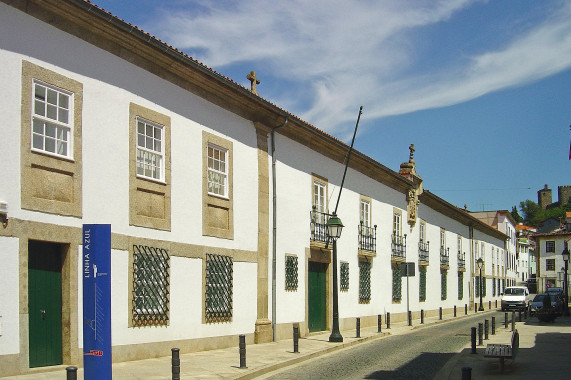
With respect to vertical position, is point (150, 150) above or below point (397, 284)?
above

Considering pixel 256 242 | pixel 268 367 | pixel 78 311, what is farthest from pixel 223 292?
pixel 78 311

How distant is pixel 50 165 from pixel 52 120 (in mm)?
855

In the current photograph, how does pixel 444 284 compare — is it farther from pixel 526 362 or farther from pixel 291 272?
pixel 526 362

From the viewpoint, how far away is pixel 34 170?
12.5m

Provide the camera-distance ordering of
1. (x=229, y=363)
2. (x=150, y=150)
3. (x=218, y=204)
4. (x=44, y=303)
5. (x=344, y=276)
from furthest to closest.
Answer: (x=344, y=276) < (x=218, y=204) < (x=150, y=150) < (x=229, y=363) < (x=44, y=303)

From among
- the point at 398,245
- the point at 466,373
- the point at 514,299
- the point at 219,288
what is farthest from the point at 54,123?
the point at 514,299

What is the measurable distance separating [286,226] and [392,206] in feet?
39.3

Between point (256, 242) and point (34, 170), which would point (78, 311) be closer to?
point (34, 170)

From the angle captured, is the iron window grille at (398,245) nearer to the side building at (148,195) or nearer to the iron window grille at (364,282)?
the iron window grille at (364,282)

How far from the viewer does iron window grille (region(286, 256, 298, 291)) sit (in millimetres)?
21734

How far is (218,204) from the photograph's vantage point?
18234 millimetres

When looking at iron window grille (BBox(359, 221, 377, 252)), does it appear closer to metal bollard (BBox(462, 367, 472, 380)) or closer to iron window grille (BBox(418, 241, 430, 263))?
iron window grille (BBox(418, 241, 430, 263))

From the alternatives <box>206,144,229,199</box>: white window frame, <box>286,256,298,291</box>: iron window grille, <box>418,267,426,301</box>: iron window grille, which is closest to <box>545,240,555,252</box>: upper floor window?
<box>418,267,426,301</box>: iron window grille

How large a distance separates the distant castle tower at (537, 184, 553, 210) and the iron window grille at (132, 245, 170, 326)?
449 ft
